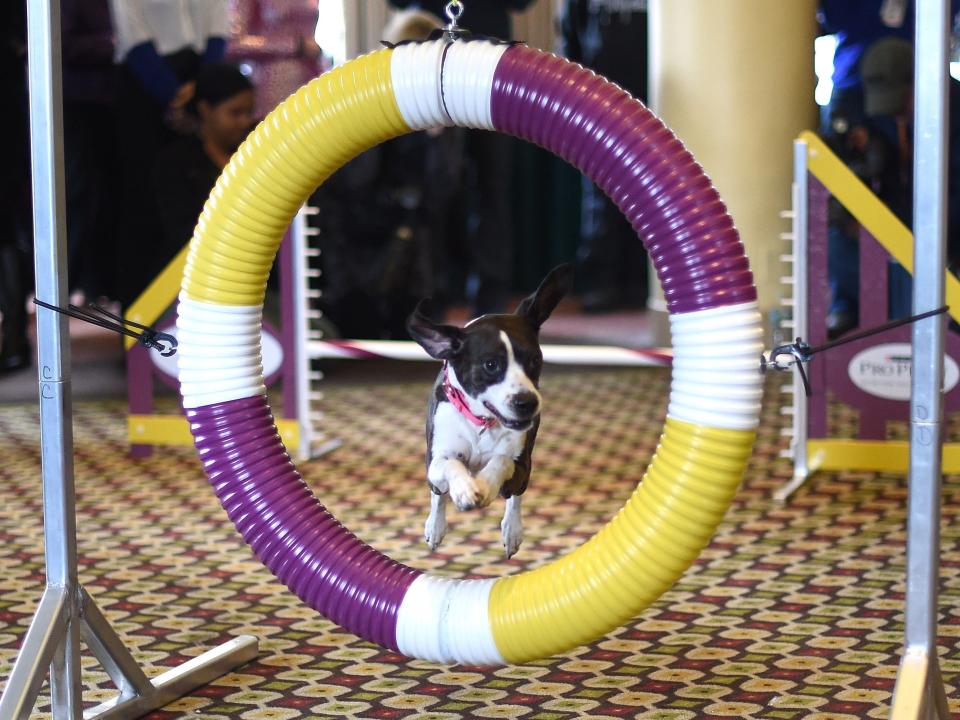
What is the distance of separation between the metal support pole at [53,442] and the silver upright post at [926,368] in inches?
54.0

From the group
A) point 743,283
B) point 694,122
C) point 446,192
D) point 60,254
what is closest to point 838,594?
point 743,283

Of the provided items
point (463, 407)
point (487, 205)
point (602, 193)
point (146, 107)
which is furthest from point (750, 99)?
point (463, 407)

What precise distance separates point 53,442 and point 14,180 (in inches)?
144

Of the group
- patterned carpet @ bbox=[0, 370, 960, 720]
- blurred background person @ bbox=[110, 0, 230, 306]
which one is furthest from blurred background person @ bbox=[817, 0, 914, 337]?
blurred background person @ bbox=[110, 0, 230, 306]

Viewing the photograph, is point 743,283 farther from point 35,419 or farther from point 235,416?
point 35,419

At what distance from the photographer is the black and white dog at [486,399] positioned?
2045 millimetres

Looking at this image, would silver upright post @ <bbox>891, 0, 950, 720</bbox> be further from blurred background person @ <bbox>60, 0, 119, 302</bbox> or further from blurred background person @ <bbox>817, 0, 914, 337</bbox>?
blurred background person @ <bbox>60, 0, 119, 302</bbox>

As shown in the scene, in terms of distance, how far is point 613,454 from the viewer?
4.62 meters

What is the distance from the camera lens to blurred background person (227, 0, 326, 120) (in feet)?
20.1

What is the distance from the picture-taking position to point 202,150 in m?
5.45

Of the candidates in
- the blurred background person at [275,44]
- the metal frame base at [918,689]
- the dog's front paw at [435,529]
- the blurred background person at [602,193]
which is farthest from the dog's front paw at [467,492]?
the blurred background person at [602,193]

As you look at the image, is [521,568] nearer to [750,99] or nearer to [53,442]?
[53,442]

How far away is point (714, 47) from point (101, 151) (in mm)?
2647

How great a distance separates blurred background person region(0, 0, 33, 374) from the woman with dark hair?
62cm
